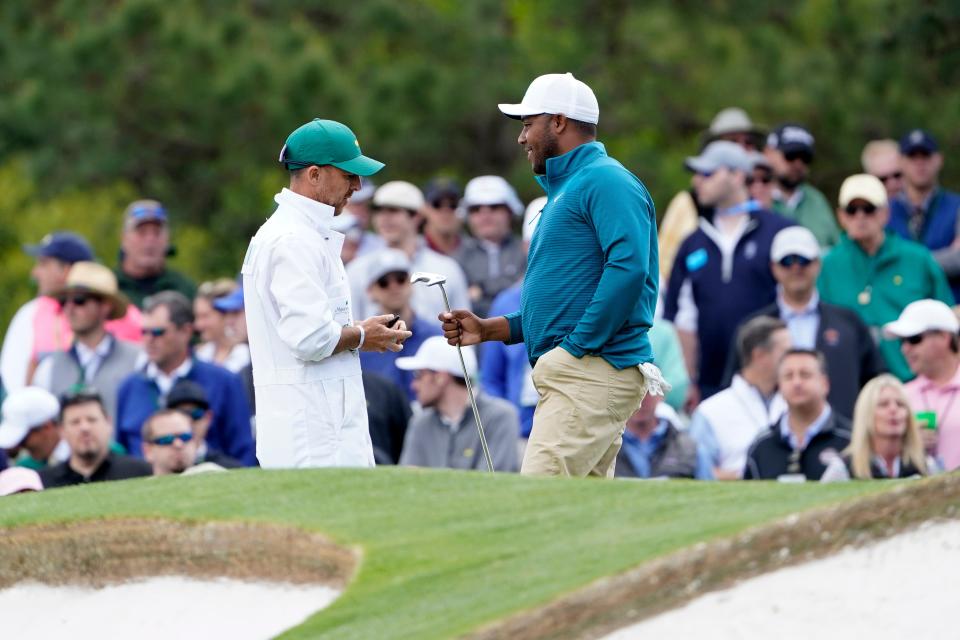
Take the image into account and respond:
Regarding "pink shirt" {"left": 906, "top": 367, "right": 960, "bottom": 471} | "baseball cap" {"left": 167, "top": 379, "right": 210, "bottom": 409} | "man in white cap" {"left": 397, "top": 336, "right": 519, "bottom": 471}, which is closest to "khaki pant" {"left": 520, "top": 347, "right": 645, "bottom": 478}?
"man in white cap" {"left": 397, "top": 336, "right": 519, "bottom": 471}

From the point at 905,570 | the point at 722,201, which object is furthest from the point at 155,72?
the point at 905,570

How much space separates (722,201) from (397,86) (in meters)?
9.10

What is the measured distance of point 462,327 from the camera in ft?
25.6

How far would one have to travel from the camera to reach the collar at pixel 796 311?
40.5 ft

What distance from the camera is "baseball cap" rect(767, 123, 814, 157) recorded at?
13930mm

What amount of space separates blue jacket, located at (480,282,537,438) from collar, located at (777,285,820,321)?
67.9 inches

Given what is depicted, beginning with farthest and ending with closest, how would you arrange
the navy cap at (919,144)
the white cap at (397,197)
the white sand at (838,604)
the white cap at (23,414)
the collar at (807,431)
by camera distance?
the white cap at (397,197)
the navy cap at (919,144)
the white cap at (23,414)
the collar at (807,431)
the white sand at (838,604)

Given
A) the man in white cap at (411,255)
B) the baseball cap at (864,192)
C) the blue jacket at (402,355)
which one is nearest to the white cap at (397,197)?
the man in white cap at (411,255)

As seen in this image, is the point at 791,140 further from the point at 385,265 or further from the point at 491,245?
the point at 385,265

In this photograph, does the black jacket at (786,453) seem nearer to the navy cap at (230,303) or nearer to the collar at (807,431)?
the collar at (807,431)

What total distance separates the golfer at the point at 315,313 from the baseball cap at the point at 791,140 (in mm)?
6933

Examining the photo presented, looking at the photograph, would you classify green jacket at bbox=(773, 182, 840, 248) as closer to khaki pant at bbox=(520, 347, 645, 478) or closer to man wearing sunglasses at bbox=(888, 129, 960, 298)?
man wearing sunglasses at bbox=(888, 129, 960, 298)

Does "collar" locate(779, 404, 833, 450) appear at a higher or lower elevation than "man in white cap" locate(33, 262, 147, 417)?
lower

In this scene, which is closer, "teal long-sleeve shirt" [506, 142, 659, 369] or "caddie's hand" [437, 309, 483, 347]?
"teal long-sleeve shirt" [506, 142, 659, 369]
